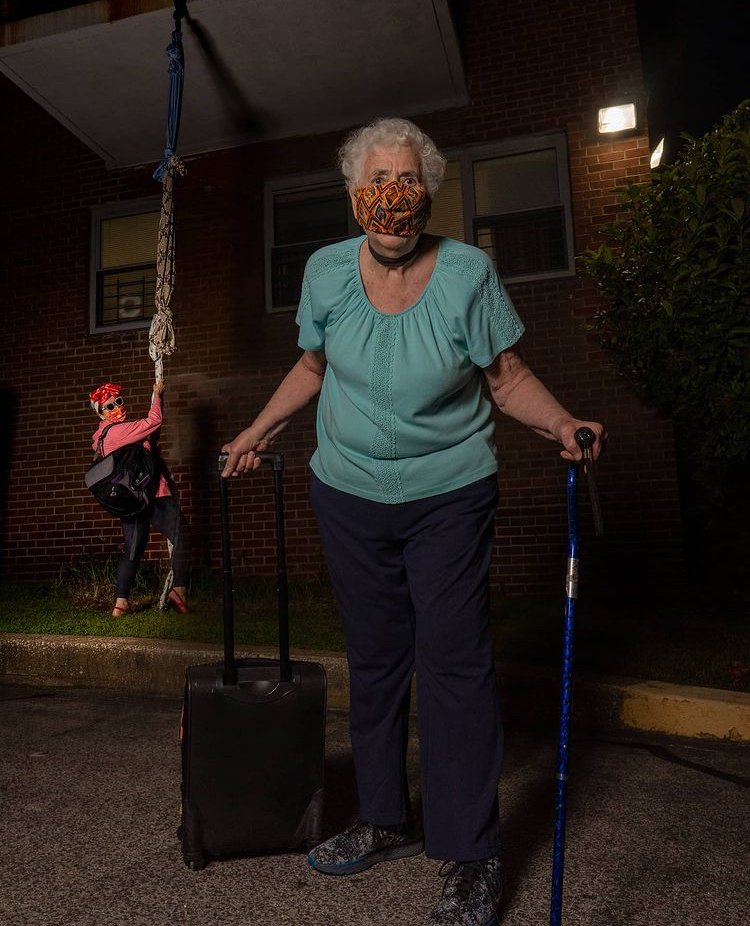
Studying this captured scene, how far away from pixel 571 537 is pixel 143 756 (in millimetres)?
2298

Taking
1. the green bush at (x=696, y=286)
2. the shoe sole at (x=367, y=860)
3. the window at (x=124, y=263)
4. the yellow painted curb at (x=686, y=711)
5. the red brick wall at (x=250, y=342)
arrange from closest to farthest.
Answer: the shoe sole at (x=367, y=860) < the yellow painted curb at (x=686, y=711) < the green bush at (x=696, y=286) < the red brick wall at (x=250, y=342) < the window at (x=124, y=263)

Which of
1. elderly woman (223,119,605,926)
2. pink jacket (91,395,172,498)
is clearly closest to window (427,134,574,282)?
pink jacket (91,395,172,498)

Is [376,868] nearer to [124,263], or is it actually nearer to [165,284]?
[165,284]

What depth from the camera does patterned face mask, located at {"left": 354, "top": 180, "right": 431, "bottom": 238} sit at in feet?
6.89

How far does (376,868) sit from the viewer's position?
87.0 inches

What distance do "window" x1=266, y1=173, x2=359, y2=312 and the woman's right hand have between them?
5920mm

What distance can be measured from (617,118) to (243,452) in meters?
6.30

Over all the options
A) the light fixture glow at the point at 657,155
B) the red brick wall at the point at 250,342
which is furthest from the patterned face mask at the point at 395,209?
the light fixture glow at the point at 657,155

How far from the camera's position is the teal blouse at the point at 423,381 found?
2.07 metres

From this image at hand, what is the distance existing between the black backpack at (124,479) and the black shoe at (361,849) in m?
4.02

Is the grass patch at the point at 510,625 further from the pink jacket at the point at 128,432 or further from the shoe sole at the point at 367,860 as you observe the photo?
the shoe sole at the point at 367,860

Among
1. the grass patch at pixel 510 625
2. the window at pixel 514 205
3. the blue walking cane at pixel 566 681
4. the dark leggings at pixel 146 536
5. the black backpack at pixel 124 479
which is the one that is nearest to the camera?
the blue walking cane at pixel 566 681

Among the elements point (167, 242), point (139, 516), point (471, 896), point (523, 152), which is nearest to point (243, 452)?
point (471, 896)

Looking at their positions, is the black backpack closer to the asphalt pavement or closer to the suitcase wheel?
the asphalt pavement
